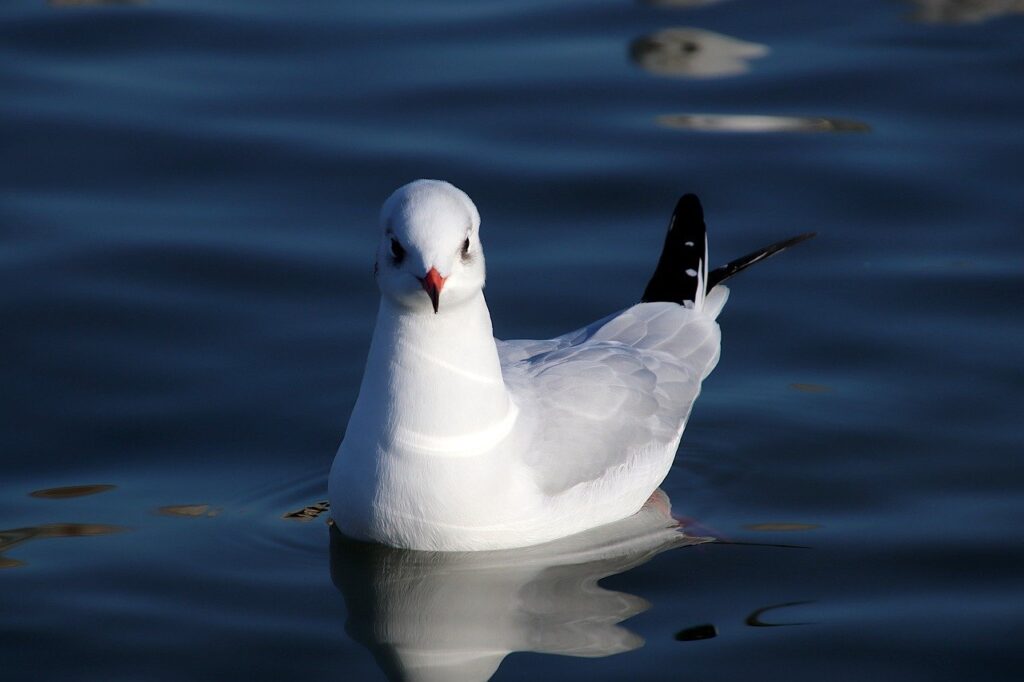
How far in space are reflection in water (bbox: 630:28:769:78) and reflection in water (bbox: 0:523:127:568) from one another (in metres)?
5.36

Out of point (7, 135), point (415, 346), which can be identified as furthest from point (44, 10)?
point (415, 346)

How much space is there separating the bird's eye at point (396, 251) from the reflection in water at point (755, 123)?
183 inches

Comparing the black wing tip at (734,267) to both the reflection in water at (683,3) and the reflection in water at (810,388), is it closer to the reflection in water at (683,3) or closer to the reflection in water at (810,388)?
the reflection in water at (810,388)

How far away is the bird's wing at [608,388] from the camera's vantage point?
19.3 ft

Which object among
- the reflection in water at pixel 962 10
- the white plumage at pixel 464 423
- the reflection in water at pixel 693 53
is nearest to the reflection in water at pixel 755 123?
the reflection in water at pixel 693 53

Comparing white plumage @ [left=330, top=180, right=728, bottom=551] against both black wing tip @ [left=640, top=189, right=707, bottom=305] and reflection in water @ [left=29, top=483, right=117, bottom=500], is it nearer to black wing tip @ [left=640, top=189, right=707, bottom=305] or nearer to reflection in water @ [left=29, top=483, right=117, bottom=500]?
black wing tip @ [left=640, top=189, right=707, bottom=305]

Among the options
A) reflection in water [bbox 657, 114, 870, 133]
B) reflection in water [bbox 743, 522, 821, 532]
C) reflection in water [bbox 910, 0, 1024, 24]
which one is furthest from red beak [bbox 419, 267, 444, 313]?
reflection in water [bbox 910, 0, 1024, 24]

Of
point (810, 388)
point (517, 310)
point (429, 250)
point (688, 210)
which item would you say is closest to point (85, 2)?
point (517, 310)

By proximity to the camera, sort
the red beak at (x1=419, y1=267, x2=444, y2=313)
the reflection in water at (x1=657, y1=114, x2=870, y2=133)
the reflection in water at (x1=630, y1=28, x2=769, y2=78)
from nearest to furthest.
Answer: the red beak at (x1=419, y1=267, x2=444, y2=313) < the reflection in water at (x1=657, y1=114, x2=870, y2=133) < the reflection in water at (x1=630, y1=28, x2=769, y2=78)

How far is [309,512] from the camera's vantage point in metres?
6.21

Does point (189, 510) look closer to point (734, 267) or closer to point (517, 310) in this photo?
point (517, 310)

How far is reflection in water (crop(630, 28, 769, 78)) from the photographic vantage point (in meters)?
10.3

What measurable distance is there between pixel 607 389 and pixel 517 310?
167cm

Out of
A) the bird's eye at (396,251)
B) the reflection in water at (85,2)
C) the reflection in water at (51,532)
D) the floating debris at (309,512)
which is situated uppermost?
the reflection in water at (85,2)
